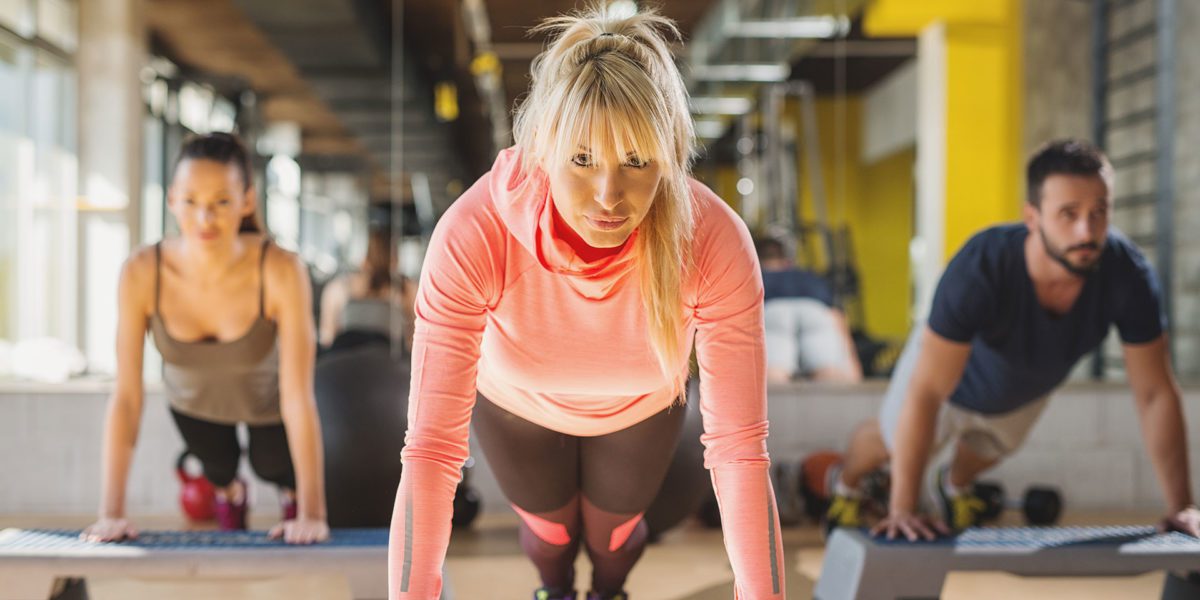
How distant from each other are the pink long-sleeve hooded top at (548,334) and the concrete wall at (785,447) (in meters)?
2.34

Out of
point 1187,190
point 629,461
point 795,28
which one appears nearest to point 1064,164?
point 629,461

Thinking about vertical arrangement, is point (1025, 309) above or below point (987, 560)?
above

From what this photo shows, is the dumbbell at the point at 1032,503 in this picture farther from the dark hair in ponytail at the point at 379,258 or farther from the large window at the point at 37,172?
the large window at the point at 37,172

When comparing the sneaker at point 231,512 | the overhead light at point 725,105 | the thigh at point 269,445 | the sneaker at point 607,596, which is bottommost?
the sneaker at point 231,512

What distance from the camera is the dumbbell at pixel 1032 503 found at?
11.5ft

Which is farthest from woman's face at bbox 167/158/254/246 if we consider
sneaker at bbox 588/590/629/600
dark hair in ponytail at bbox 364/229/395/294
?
dark hair in ponytail at bbox 364/229/395/294

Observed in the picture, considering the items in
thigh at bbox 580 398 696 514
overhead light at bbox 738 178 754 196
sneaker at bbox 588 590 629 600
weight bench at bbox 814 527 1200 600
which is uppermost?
overhead light at bbox 738 178 754 196

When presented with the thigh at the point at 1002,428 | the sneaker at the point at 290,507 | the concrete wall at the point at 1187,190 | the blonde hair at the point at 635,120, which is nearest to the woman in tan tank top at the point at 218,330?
the sneaker at the point at 290,507

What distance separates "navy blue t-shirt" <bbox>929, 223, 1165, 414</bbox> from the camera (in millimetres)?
2373

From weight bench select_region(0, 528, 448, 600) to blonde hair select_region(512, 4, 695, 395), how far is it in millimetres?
903

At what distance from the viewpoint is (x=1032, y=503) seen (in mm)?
3533

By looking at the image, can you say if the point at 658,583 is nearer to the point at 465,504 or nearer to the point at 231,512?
the point at 465,504

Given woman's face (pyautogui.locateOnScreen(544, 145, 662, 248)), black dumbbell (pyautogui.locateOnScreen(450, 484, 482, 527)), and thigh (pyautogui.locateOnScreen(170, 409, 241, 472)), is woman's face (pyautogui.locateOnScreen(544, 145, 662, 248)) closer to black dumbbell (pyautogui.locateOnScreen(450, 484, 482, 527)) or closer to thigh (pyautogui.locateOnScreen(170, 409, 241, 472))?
thigh (pyautogui.locateOnScreen(170, 409, 241, 472))

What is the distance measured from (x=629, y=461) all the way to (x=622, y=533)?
0.21m
